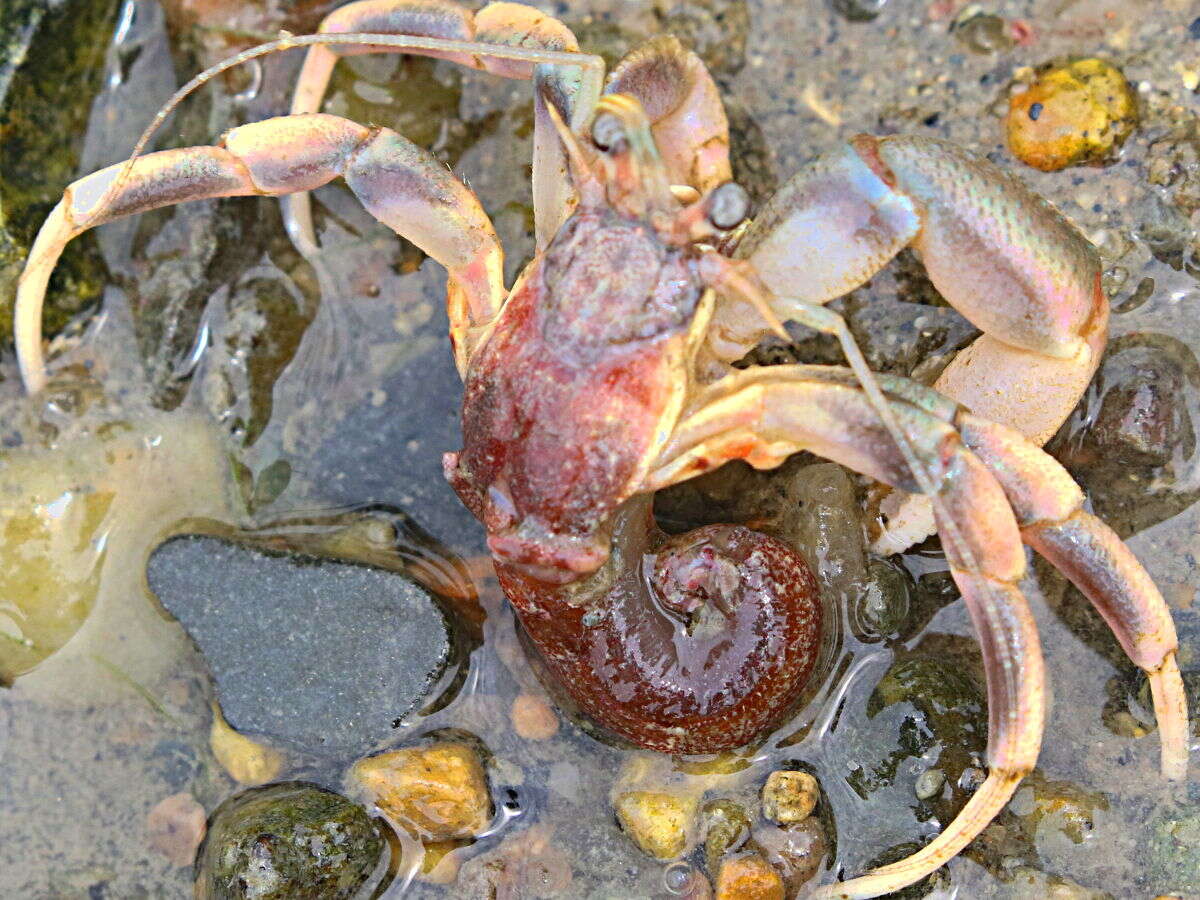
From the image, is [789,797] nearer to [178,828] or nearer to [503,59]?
[178,828]

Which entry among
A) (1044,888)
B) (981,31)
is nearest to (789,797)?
(1044,888)

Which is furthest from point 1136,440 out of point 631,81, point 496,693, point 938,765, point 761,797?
point 496,693

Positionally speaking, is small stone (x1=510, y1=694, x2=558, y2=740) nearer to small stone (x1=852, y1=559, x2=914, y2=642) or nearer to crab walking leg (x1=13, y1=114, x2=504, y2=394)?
small stone (x1=852, y1=559, x2=914, y2=642)

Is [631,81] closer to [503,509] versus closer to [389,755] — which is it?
[503,509]

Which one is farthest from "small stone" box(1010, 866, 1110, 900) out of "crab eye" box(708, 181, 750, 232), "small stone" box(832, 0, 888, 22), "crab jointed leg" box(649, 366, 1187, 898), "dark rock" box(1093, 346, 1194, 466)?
"small stone" box(832, 0, 888, 22)

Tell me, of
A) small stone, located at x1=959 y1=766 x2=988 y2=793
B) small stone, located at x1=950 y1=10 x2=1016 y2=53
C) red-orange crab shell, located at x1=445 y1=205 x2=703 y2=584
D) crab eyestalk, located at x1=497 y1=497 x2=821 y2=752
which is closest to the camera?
red-orange crab shell, located at x1=445 y1=205 x2=703 y2=584

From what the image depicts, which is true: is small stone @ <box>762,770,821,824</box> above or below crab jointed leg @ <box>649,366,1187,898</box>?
below
